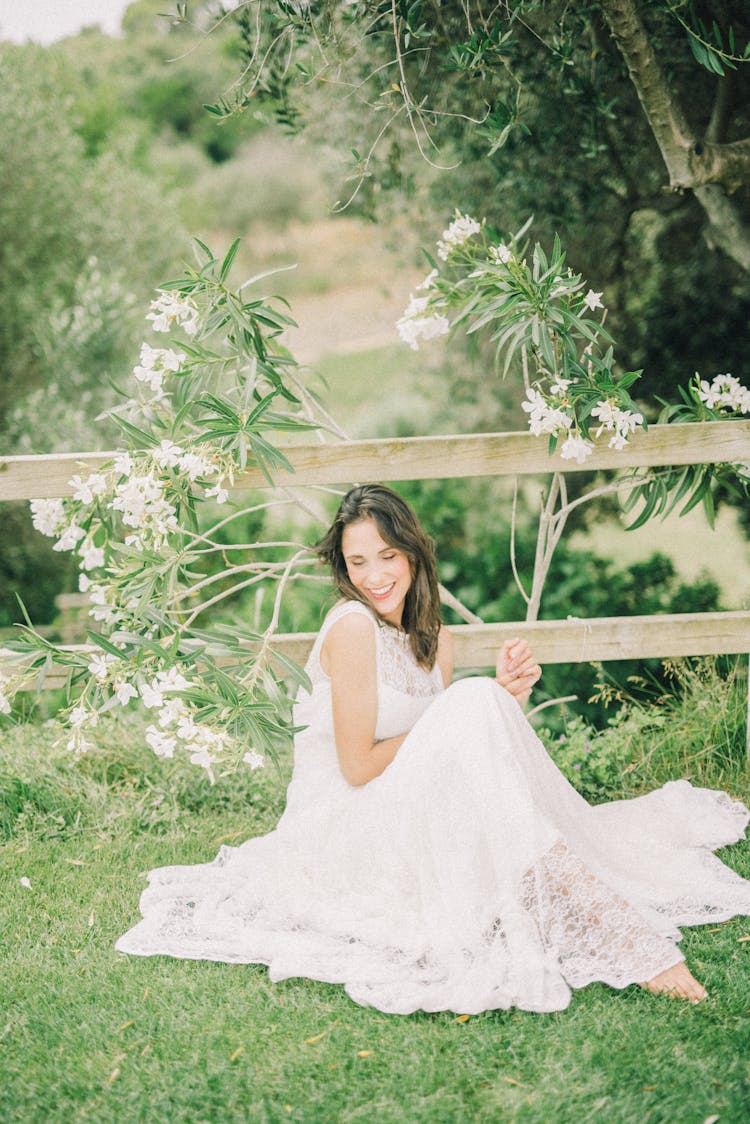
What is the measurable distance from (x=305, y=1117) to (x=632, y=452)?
2013 mm

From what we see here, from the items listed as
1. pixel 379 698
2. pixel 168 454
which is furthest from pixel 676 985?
pixel 168 454

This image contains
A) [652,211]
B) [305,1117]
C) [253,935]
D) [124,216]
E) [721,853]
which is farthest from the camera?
[124,216]

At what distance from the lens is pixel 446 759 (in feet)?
7.91

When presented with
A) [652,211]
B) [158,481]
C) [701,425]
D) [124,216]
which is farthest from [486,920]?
[124,216]

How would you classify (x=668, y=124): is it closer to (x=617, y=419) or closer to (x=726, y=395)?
(x=726, y=395)

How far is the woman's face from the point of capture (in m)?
2.72

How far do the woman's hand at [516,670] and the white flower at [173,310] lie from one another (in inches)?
47.0

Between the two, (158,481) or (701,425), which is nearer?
(158,481)

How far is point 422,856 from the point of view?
245 cm

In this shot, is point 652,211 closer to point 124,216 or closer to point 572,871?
point 572,871

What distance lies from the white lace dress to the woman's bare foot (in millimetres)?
25

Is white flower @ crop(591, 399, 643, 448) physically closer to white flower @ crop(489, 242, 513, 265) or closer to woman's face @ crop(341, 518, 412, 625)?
white flower @ crop(489, 242, 513, 265)

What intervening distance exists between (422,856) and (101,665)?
950mm

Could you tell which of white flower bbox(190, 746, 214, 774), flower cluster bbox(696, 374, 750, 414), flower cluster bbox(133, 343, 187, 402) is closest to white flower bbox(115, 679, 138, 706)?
white flower bbox(190, 746, 214, 774)
